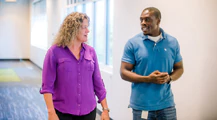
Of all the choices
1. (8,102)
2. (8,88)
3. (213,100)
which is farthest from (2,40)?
(213,100)

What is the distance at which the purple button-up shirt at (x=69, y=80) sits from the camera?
2107 mm

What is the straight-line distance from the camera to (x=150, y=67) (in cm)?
227

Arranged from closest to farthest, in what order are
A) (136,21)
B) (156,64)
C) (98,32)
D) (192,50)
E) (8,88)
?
1. (156,64)
2. (192,50)
3. (136,21)
4. (98,32)
5. (8,88)

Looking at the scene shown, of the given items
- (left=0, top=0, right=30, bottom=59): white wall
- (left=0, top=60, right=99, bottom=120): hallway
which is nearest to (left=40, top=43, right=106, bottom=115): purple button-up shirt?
(left=0, top=60, right=99, bottom=120): hallway

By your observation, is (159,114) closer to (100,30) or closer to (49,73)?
(49,73)

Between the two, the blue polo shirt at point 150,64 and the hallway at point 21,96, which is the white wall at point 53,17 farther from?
the blue polo shirt at point 150,64

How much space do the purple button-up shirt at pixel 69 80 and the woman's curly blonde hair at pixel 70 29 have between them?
0.05 meters

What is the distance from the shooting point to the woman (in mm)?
2105

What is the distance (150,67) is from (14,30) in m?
12.2

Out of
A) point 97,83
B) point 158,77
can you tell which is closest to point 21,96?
point 97,83

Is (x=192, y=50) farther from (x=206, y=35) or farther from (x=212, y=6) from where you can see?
(x=212, y=6)

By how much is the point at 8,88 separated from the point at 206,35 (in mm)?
5319

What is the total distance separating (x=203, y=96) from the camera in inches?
133

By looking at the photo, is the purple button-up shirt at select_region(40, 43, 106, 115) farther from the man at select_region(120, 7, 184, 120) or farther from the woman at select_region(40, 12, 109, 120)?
the man at select_region(120, 7, 184, 120)
